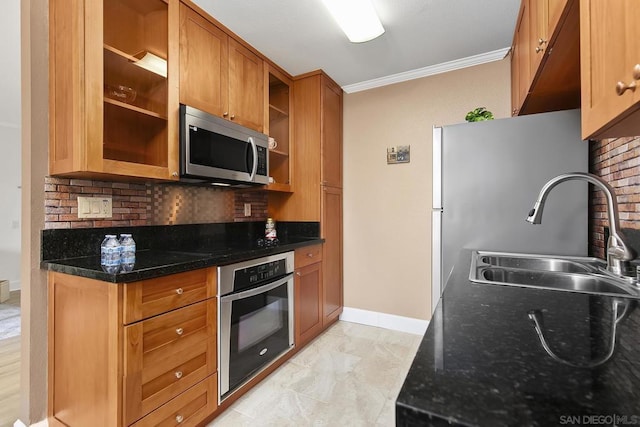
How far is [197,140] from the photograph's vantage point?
5.73ft

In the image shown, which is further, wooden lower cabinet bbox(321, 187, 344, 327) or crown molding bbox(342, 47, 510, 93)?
wooden lower cabinet bbox(321, 187, 344, 327)

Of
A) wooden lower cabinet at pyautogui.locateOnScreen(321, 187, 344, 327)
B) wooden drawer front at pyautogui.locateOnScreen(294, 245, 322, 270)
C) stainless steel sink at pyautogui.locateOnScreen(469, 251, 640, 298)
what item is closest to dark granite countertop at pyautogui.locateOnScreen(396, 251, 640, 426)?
stainless steel sink at pyautogui.locateOnScreen(469, 251, 640, 298)

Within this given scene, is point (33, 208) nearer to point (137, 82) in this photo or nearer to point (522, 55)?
A: point (137, 82)

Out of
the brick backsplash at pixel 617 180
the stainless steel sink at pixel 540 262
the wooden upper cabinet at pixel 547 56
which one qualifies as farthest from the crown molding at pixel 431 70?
the stainless steel sink at pixel 540 262

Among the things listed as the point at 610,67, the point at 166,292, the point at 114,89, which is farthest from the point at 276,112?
the point at 610,67

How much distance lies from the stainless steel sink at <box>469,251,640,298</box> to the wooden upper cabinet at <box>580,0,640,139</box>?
0.48 meters

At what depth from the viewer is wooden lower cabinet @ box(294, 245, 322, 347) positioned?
7.46 feet

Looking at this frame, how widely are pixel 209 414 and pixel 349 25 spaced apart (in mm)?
2363

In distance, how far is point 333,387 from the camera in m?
1.89

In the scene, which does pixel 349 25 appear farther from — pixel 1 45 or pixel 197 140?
pixel 1 45

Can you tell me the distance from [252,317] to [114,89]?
4.73 ft

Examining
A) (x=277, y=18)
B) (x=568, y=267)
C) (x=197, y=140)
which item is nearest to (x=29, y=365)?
(x=197, y=140)

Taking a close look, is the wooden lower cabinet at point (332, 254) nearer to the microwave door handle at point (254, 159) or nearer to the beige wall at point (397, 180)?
the beige wall at point (397, 180)

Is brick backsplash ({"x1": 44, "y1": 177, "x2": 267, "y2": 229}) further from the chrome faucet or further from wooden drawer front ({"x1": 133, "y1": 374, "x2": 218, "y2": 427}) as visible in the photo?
the chrome faucet
